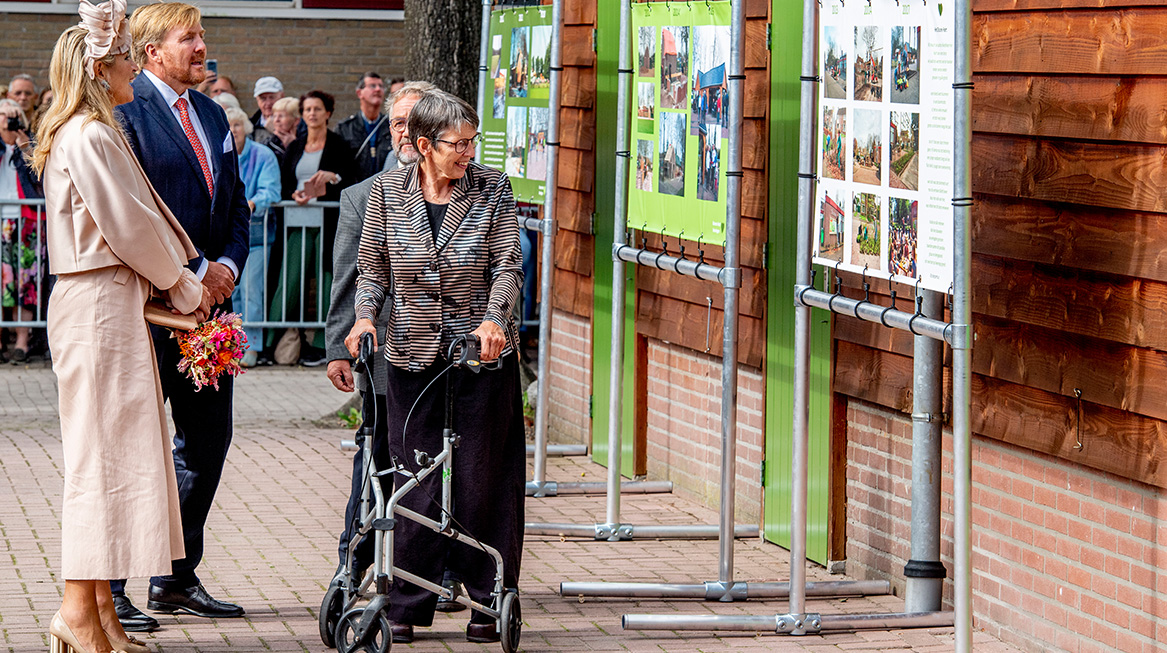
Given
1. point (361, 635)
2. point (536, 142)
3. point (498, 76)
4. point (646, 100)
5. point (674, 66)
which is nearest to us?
point (361, 635)

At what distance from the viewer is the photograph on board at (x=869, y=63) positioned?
17.3ft

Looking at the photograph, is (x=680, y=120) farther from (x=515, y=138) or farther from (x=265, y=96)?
(x=265, y=96)

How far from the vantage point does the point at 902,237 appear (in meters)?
5.14

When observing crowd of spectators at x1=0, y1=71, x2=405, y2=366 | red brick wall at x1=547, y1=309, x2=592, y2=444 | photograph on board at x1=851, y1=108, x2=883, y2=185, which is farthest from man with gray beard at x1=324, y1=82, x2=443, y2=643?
crowd of spectators at x1=0, y1=71, x2=405, y2=366

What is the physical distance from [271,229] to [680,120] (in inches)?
258

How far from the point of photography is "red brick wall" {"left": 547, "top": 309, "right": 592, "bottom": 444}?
930 cm

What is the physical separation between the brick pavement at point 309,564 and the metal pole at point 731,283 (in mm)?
314

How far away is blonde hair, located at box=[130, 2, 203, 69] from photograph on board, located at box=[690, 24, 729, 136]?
202cm

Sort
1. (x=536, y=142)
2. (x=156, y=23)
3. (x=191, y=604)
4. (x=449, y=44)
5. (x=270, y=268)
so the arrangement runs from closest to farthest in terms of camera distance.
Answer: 1. (x=156, y=23)
2. (x=191, y=604)
3. (x=536, y=142)
4. (x=449, y=44)
5. (x=270, y=268)

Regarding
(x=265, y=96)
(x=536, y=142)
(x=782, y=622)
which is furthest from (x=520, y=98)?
(x=265, y=96)

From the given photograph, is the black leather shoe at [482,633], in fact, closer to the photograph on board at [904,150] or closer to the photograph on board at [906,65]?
the photograph on board at [904,150]

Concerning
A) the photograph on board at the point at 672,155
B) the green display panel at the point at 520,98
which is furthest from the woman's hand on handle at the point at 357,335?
the green display panel at the point at 520,98

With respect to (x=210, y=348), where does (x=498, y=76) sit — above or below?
above

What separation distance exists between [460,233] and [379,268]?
0.31 metres
